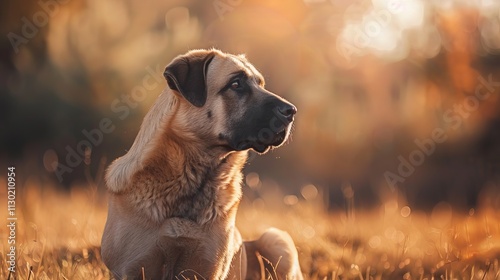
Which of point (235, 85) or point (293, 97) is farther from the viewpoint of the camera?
point (293, 97)

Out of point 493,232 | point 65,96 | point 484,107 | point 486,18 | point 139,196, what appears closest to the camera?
point 139,196

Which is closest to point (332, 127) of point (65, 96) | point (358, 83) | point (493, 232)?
point (358, 83)

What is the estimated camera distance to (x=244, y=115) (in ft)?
13.8

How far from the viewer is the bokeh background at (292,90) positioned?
9305mm

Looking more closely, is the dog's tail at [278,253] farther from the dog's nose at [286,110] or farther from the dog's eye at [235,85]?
the dog's eye at [235,85]

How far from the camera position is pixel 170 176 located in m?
4.09

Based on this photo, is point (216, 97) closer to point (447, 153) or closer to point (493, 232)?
point (493, 232)

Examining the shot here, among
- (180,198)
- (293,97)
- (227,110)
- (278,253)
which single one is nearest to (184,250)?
(180,198)

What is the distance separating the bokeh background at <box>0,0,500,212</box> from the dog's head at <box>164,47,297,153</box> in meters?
4.78

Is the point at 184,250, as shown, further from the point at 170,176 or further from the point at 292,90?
the point at 292,90

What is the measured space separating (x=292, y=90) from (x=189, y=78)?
7.37 m

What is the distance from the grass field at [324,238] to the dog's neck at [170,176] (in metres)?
0.61

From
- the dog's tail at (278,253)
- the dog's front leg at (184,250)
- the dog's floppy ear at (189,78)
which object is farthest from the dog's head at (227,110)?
the dog's tail at (278,253)

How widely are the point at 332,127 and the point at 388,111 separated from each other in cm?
106
